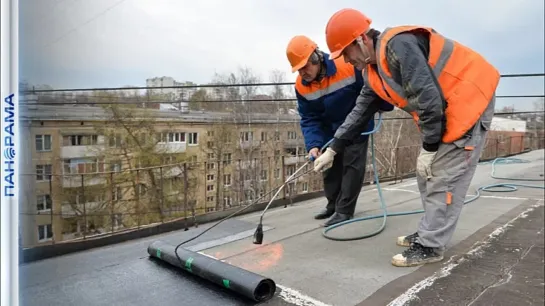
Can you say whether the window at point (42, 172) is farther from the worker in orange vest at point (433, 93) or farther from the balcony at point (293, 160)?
the balcony at point (293, 160)

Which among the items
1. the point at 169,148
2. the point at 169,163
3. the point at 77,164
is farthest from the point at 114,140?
the point at 77,164

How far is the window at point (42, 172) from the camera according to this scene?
1.09 metres

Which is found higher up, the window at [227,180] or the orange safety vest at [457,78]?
the orange safety vest at [457,78]

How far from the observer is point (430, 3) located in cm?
215

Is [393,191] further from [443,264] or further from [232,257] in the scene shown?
[232,257]

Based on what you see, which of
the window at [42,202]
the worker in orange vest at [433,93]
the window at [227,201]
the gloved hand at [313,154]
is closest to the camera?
the window at [42,202]

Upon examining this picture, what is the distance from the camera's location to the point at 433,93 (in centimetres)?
170

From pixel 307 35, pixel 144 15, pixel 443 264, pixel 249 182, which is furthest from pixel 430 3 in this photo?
pixel 249 182

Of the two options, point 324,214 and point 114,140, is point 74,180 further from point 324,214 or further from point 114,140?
point 114,140

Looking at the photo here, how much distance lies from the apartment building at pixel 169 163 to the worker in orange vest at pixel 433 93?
1.46 metres

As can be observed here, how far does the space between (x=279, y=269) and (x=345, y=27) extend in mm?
1322

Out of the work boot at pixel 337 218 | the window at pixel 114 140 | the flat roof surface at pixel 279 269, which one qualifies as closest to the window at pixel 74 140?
the flat roof surface at pixel 279 269

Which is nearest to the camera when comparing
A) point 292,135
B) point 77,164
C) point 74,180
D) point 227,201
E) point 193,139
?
point 77,164

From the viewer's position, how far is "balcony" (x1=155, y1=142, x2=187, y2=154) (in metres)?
12.0
